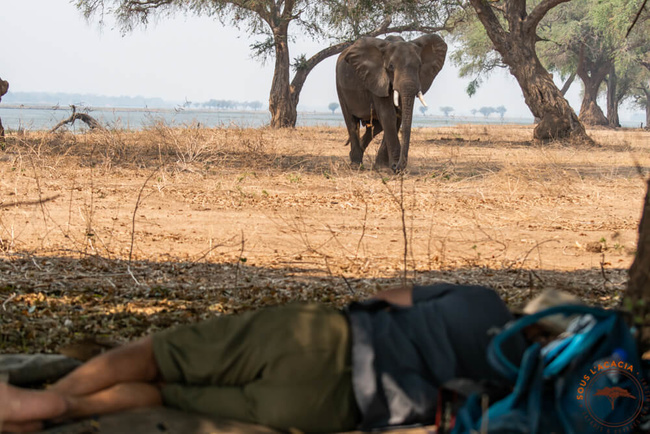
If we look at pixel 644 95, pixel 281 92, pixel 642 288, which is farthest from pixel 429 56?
pixel 644 95

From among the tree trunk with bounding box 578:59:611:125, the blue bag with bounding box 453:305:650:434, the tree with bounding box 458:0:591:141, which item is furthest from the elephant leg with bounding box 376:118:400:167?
the tree trunk with bounding box 578:59:611:125

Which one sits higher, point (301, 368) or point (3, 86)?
point (3, 86)

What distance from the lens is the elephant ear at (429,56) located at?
1232cm

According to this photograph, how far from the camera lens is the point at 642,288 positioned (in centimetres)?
285

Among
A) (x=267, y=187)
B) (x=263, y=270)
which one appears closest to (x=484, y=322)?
(x=263, y=270)

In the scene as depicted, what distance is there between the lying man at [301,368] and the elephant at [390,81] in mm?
8648

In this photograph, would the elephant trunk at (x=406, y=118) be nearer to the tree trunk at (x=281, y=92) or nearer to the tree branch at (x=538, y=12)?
the tree branch at (x=538, y=12)

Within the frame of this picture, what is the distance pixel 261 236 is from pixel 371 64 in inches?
234

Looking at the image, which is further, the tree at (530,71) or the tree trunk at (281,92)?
the tree trunk at (281,92)

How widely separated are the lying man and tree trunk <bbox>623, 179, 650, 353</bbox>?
0.53 metres

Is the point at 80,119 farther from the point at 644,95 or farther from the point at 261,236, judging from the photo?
the point at 644,95

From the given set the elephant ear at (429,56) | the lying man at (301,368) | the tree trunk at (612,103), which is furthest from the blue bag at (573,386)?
the tree trunk at (612,103)

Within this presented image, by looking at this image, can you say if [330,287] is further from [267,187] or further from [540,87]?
[540,87]

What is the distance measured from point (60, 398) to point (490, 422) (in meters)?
1.53
